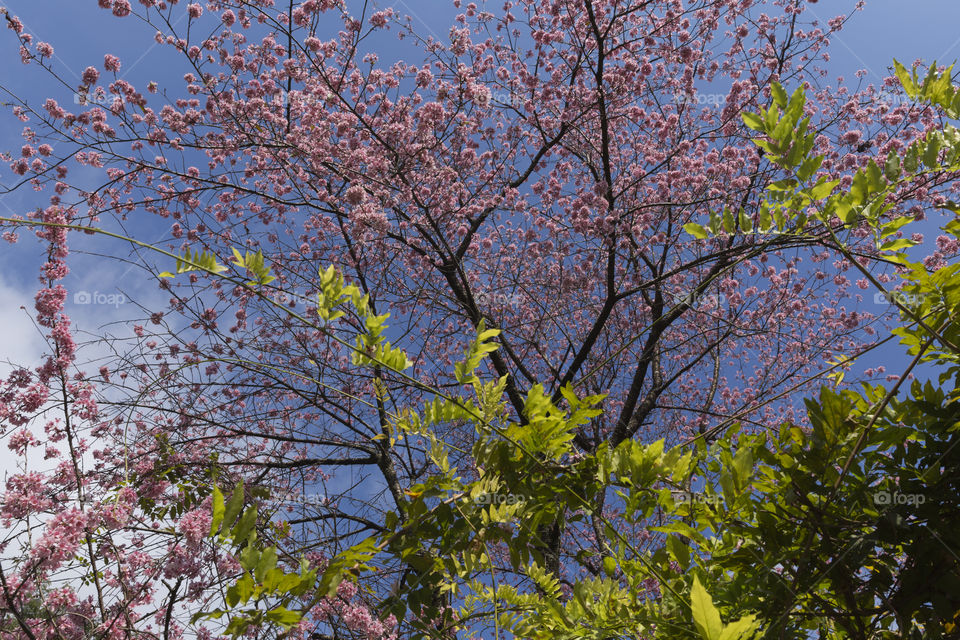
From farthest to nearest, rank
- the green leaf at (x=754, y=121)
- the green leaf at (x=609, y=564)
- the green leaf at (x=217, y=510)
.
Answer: the green leaf at (x=609, y=564) → the green leaf at (x=754, y=121) → the green leaf at (x=217, y=510)

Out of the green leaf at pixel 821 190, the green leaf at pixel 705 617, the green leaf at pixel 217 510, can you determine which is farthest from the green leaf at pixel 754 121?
the green leaf at pixel 217 510

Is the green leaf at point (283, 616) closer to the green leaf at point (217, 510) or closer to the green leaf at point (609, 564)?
the green leaf at point (217, 510)

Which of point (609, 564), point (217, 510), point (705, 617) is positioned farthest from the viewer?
point (609, 564)

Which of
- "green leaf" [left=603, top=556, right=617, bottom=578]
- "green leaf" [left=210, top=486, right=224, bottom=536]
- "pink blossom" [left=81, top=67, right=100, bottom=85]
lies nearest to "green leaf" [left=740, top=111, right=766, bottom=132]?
"green leaf" [left=603, top=556, right=617, bottom=578]

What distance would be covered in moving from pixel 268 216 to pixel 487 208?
2942 mm

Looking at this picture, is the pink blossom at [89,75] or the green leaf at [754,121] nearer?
the green leaf at [754,121]

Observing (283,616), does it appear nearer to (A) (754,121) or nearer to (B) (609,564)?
(B) (609,564)

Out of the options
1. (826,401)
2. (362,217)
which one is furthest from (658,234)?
(826,401)

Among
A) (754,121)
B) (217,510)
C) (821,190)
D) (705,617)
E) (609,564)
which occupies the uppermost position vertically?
(754,121)

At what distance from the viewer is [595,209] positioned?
6.84m


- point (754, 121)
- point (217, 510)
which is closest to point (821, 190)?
point (754, 121)

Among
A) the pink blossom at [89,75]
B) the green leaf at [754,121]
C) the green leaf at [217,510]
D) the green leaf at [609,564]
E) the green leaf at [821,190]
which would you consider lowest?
the green leaf at [609,564]

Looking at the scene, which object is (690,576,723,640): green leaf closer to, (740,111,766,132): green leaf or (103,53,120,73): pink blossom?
(740,111,766,132): green leaf

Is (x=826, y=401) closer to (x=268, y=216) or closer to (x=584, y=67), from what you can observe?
(x=584, y=67)
